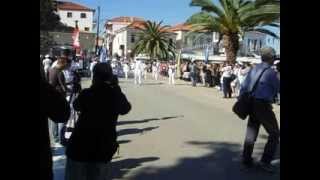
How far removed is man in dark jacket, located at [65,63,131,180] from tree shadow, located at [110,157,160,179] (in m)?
2.68

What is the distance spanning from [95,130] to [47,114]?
2.05m

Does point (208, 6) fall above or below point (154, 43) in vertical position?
below

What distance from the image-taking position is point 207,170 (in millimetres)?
8562

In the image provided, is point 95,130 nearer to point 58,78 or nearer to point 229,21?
point 58,78

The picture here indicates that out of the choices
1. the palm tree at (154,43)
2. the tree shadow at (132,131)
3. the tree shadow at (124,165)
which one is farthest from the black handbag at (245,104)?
the palm tree at (154,43)

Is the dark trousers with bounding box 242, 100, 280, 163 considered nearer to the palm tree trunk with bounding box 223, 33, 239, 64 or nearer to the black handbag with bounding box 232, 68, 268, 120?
the black handbag with bounding box 232, 68, 268, 120

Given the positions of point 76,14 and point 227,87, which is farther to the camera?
point 76,14

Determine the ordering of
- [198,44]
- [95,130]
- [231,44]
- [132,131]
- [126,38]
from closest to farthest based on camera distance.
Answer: [95,130] → [132,131] → [231,44] → [198,44] → [126,38]

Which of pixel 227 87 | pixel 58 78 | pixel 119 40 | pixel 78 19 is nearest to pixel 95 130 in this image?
pixel 58 78

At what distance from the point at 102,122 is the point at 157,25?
94.1 metres

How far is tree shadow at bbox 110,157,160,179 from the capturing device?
8.21 meters

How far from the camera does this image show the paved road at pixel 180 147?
8.28 metres

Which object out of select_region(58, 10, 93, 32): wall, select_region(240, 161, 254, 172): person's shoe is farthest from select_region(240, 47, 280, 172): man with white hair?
select_region(58, 10, 93, 32): wall
